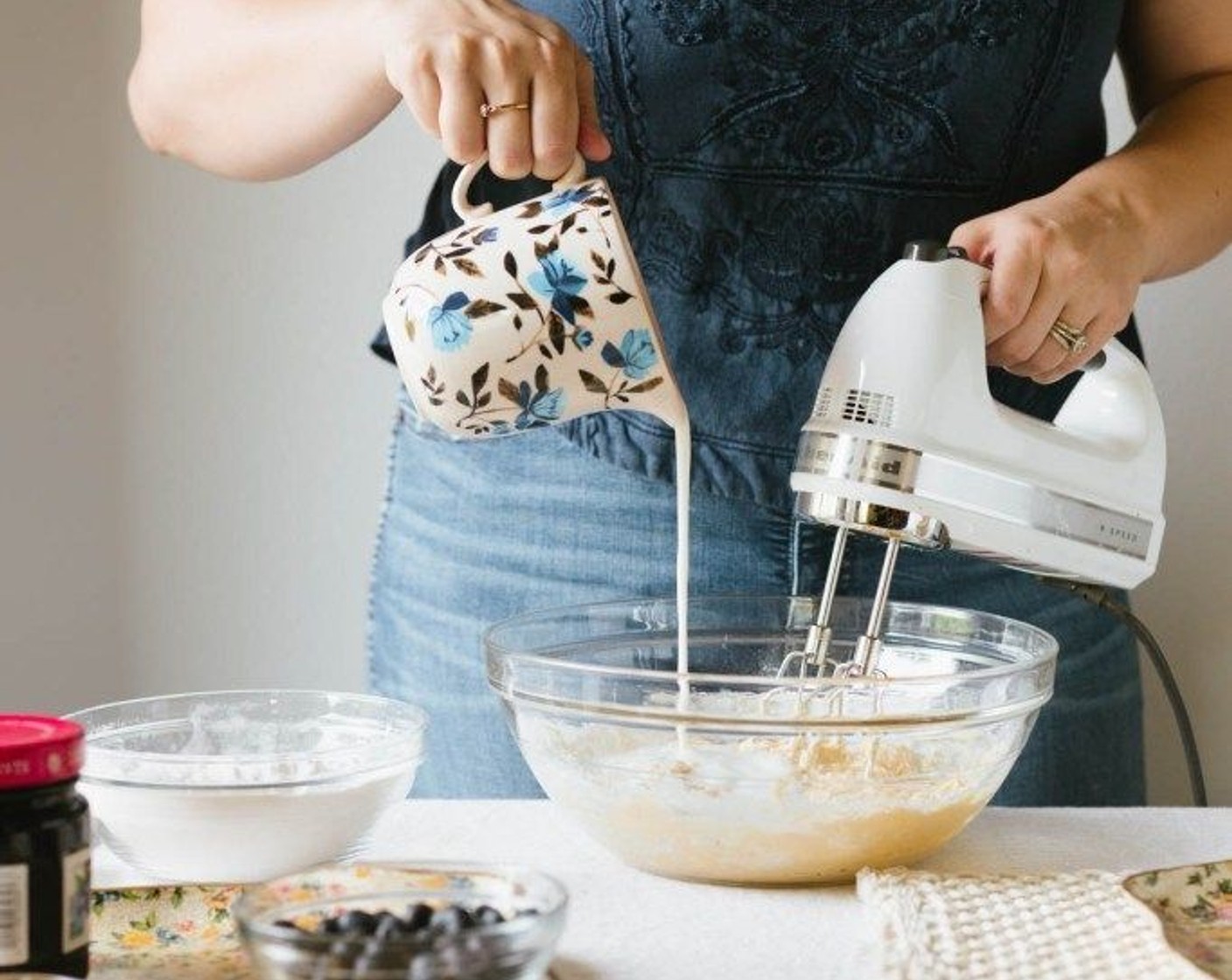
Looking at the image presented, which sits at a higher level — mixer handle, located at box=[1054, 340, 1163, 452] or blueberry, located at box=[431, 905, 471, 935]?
mixer handle, located at box=[1054, 340, 1163, 452]

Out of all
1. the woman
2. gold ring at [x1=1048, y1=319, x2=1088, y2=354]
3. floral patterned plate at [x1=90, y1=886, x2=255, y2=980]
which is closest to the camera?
floral patterned plate at [x1=90, y1=886, x2=255, y2=980]

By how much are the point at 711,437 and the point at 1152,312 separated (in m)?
0.56

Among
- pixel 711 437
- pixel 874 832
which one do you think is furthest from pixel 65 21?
pixel 874 832

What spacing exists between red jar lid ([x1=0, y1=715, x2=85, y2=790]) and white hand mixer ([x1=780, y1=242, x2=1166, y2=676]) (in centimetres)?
39

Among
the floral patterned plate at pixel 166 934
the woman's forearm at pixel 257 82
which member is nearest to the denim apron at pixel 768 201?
the woman's forearm at pixel 257 82

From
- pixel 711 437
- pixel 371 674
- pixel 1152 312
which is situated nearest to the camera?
pixel 711 437

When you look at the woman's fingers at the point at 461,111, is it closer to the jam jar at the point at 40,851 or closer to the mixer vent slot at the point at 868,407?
the mixer vent slot at the point at 868,407

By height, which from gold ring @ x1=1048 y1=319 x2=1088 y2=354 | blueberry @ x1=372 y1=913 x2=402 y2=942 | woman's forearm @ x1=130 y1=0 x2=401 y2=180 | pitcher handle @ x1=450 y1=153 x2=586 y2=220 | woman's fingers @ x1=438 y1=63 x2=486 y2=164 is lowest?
blueberry @ x1=372 y1=913 x2=402 y2=942

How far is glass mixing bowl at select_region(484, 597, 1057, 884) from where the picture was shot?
32.7 inches

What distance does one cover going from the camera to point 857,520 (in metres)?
0.90

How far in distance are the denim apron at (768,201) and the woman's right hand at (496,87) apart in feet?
0.67

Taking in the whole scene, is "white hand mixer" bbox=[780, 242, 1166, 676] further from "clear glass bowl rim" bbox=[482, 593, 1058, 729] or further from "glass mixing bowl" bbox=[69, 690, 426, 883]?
"glass mixing bowl" bbox=[69, 690, 426, 883]

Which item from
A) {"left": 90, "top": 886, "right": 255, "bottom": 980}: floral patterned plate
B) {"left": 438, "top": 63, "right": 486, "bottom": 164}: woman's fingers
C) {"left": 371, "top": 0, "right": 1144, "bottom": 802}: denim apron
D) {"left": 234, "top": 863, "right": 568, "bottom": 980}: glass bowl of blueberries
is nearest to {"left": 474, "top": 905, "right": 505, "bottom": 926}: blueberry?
{"left": 234, "top": 863, "right": 568, "bottom": 980}: glass bowl of blueberries

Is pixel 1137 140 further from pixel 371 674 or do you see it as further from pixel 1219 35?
pixel 371 674
